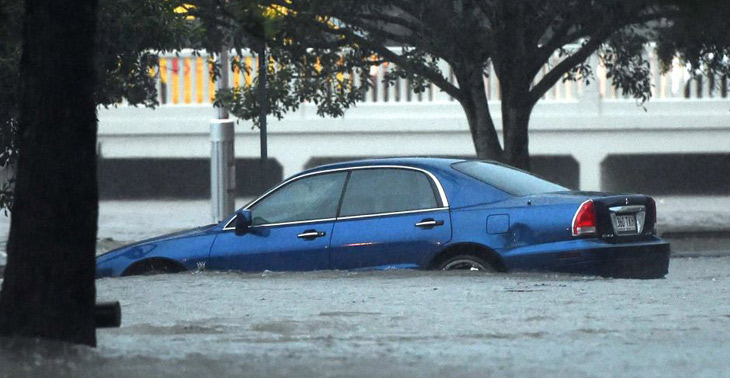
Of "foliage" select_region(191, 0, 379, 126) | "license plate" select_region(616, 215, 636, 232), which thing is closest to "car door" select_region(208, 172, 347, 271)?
"license plate" select_region(616, 215, 636, 232)

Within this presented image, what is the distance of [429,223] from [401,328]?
2744 millimetres

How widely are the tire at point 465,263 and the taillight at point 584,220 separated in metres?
0.73

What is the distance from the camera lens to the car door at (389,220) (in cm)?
1209

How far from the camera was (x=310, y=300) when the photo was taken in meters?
11.0

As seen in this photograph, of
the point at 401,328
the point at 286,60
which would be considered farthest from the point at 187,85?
the point at 401,328

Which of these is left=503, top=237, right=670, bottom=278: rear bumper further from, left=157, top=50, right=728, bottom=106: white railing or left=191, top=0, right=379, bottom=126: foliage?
left=157, top=50, right=728, bottom=106: white railing

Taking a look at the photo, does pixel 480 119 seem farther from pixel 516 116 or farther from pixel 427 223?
pixel 427 223

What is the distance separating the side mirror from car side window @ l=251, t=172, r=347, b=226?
128mm

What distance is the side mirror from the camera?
12.5 metres

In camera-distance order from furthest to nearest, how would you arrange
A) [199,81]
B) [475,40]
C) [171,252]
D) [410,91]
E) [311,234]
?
[199,81]
[410,91]
[475,40]
[171,252]
[311,234]

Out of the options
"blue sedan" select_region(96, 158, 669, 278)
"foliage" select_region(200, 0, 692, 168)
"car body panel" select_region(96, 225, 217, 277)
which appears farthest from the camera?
"foliage" select_region(200, 0, 692, 168)

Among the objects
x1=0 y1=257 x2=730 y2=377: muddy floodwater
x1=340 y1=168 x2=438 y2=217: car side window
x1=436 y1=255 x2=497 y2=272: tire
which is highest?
x1=340 y1=168 x2=438 y2=217: car side window

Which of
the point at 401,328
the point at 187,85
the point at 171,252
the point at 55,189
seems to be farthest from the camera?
the point at 187,85

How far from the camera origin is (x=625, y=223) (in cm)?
1200
